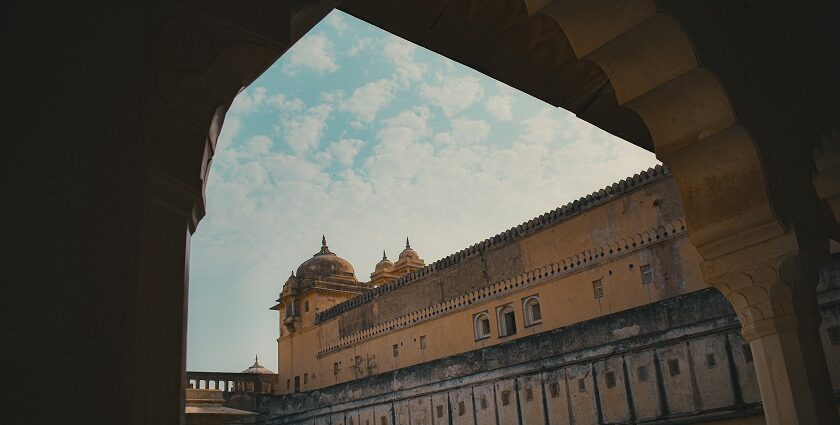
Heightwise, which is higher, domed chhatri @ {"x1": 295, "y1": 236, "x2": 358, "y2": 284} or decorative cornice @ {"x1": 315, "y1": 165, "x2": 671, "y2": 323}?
domed chhatri @ {"x1": 295, "y1": 236, "x2": 358, "y2": 284}

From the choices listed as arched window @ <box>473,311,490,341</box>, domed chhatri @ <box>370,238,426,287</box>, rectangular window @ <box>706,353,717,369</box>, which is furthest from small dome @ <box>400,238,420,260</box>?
rectangular window @ <box>706,353,717,369</box>

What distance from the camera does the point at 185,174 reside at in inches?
60.7

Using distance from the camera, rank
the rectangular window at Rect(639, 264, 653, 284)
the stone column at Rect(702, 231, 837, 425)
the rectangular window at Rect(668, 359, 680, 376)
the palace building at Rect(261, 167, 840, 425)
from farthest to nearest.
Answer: the rectangular window at Rect(639, 264, 653, 284)
the rectangular window at Rect(668, 359, 680, 376)
the palace building at Rect(261, 167, 840, 425)
the stone column at Rect(702, 231, 837, 425)

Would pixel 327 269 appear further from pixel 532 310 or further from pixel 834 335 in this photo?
pixel 834 335

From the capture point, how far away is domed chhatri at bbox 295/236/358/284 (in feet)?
98.0

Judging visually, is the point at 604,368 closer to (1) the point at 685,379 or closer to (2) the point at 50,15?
(1) the point at 685,379

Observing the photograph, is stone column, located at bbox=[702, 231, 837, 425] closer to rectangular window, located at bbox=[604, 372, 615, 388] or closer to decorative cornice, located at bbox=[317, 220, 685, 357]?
rectangular window, located at bbox=[604, 372, 615, 388]

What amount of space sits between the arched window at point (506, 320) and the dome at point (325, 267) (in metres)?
11.7

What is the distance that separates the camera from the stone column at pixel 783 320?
3.42m

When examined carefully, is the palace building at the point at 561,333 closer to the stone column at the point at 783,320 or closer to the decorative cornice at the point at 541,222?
the decorative cornice at the point at 541,222

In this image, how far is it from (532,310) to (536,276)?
0.96m

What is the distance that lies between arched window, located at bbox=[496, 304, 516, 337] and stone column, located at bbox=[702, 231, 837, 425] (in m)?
15.9

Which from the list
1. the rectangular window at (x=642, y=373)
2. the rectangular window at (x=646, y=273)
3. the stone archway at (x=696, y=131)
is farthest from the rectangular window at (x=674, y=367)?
the stone archway at (x=696, y=131)

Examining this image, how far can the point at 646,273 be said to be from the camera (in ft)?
52.4
